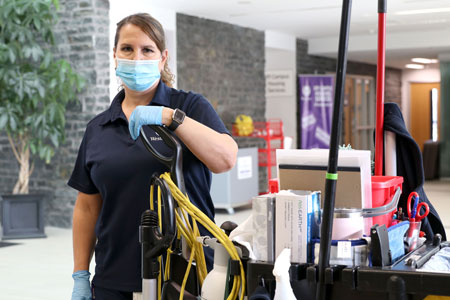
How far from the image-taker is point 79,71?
7.82 metres

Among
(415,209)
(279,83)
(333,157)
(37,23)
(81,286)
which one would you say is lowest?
(81,286)

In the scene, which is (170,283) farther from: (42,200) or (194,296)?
(42,200)

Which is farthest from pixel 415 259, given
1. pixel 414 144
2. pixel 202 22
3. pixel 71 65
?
pixel 202 22

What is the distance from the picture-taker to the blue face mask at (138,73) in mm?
1940

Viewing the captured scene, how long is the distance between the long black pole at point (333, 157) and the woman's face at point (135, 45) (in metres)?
0.84

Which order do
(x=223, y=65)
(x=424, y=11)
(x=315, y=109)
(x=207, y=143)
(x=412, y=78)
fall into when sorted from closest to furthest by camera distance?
(x=207, y=143) → (x=424, y=11) → (x=223, y=65) → (x=315, y=109) → (x=412, y=78)

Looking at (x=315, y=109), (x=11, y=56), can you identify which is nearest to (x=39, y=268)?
(x=11, y=56)

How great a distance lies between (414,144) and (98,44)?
6328mm

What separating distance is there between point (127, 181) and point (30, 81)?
5.24 metres

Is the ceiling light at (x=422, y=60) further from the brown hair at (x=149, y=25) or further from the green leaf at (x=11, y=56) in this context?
the brown hair at (x=149, y=25)

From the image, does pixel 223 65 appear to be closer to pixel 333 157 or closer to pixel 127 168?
pixel 127 168

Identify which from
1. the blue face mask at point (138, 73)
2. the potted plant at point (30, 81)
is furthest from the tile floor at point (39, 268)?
the blue face mask at point (138, 73)

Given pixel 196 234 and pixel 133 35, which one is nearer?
pixel 196 234

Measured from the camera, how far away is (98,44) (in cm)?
773
